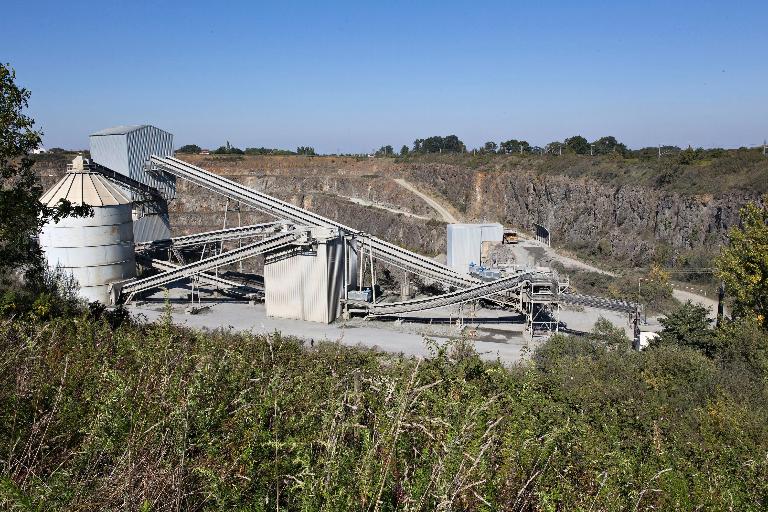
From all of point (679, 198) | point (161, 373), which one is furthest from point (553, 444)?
point (679, 198)

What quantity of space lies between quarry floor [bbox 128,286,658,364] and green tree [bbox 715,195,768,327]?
14.5 feet

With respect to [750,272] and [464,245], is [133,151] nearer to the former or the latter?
[464,245]

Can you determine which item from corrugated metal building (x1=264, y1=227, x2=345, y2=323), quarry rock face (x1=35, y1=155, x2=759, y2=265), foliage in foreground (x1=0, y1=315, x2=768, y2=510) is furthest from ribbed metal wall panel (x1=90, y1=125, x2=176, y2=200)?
foliage in foreground (x1=0, y1=315, x2=768, y2=510)

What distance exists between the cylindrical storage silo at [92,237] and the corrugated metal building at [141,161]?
3246 millimetres

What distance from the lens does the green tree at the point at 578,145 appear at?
82.1 meters

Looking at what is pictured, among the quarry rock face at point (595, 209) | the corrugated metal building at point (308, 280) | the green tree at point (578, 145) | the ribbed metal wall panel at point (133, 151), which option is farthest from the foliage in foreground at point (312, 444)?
the green tree at point (578, 145)

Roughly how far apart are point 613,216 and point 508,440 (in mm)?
47028

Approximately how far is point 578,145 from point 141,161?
65785 mm

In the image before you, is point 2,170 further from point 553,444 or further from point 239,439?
point 553,444

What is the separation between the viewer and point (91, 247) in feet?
98.6

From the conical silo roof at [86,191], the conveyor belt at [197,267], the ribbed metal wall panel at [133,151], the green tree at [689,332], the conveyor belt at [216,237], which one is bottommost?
the green tree at [689,332]

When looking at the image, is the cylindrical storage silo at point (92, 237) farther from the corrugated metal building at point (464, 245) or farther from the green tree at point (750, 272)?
the green tree at point (750, 272)

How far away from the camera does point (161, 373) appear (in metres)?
7.90

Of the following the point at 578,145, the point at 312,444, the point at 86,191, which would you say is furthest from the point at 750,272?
the point at 578,145
